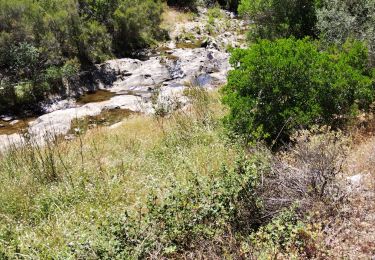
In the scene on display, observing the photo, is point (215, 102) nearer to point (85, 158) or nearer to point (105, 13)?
point (85, 158)

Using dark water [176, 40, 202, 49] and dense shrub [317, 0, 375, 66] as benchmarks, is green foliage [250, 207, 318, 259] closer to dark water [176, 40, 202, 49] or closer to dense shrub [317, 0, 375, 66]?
dense shrub [317, 0, 375, 66]

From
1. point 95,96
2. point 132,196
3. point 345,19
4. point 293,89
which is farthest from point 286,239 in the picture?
point 95,96

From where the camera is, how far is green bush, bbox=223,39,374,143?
5574 millimetres

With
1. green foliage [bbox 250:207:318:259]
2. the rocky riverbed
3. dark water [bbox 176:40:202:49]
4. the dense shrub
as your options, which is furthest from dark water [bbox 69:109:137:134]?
green foliage [bbox 250:207:318:259]

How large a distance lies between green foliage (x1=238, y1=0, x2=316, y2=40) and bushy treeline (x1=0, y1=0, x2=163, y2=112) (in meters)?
8.12

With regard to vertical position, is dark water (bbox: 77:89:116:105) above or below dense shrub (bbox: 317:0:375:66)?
below

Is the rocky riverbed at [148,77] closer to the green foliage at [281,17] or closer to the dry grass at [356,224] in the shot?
the green foliage at [281,17]

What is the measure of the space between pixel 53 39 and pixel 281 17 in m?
9.89

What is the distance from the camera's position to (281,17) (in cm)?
1093

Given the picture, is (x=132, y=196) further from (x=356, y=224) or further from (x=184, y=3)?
(x=184, y=3)

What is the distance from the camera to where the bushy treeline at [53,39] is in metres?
14.8

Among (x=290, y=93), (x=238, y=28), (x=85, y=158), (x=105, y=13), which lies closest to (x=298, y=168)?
(x=290, y=93)

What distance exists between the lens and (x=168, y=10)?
2588 cm

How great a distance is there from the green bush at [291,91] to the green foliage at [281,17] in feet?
15.6
